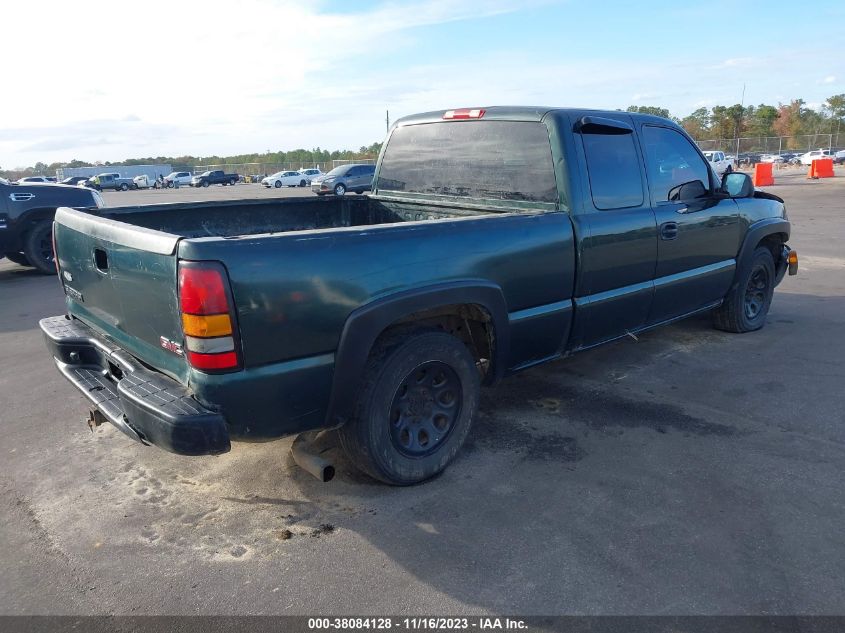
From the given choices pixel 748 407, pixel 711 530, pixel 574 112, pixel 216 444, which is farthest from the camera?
pixel 748 407

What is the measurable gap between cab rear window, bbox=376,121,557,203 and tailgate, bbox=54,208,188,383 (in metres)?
2.25

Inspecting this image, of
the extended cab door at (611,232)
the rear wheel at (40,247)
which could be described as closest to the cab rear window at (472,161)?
the extended cab door at (611,232)

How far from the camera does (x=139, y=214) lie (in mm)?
4145

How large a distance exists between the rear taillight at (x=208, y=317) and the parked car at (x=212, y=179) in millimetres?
56701

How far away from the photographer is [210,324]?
8.46 feet

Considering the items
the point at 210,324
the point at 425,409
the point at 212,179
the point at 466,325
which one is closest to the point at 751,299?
the point at 466,325

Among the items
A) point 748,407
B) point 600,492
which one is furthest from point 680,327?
point 600,492

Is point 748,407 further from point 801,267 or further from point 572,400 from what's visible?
point 801,267

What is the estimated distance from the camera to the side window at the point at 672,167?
4613 millimetres

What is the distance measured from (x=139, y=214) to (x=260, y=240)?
191cm

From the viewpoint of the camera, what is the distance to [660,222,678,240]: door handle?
455 centimetres

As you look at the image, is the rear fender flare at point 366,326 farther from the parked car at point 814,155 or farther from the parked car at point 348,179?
the parked car at point 814,155

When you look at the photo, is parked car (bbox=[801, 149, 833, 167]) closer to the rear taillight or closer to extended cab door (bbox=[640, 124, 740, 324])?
extended cab door (bbox=[640, 124, 740, 324])

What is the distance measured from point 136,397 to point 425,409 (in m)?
1.45
